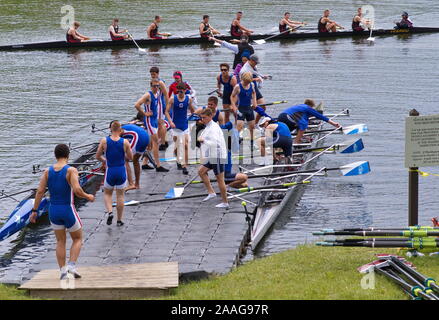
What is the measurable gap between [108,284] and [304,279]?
9.15 feet

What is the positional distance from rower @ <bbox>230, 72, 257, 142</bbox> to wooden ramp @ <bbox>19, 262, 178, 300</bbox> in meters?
8.91

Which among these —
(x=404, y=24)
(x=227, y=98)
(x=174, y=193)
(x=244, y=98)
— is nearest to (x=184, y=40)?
(x=404, y=24)

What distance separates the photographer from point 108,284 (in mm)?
12852

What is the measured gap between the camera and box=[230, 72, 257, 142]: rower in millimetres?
21656

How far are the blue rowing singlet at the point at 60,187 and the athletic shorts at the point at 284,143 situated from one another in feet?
26.4

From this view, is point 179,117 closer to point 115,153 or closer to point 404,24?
point 115,153

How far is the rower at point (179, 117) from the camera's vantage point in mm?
19797

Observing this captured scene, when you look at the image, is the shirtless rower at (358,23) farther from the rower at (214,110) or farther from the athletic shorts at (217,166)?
the athletic shorts at (217,166)

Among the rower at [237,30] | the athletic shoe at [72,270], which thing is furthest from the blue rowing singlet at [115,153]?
the rower at [237,30]

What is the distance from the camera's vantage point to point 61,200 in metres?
13.1

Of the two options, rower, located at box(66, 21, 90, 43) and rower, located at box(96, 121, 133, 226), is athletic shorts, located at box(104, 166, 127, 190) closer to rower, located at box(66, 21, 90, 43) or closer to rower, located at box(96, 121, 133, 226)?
rower, located at box(96, 121, 133, 226)

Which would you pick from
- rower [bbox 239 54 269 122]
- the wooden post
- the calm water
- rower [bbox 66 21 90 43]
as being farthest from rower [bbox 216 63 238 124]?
rower [bbox 66 21 90 43]

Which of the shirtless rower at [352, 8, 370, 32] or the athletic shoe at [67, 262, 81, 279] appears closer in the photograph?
the athletic shoe at [67, 262, 81, 279]

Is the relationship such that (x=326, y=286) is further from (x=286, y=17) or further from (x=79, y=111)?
(x=286, y=17)
